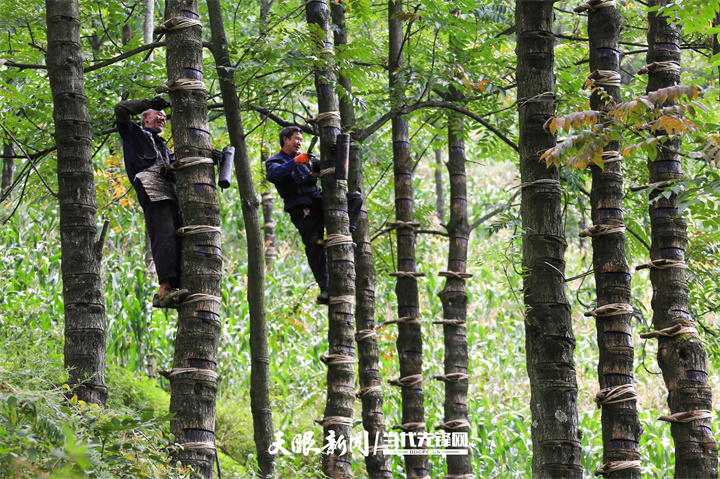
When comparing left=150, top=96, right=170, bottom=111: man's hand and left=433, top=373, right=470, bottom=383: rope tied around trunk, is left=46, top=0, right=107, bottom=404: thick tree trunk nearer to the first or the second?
left=150, top=96, right=170, bottom=111: man's hand

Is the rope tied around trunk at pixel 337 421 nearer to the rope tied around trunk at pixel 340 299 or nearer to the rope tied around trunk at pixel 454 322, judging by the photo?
the rope tied around trunk at pixel 340 299

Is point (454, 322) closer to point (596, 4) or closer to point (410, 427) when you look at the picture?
point (410, 427)

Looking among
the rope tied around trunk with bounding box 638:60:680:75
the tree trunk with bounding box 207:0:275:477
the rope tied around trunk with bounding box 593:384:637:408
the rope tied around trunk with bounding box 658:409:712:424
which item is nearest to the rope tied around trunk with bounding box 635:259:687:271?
the rope tied around trunk with bounding box 658:409:712:424

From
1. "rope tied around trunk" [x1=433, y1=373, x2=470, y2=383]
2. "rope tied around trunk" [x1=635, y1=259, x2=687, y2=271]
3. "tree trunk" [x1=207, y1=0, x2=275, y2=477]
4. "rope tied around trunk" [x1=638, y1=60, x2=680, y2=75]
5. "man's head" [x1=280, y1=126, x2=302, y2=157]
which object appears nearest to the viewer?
"rope tied around trunk" [x1=635, y1=259, x2=687, y2=271]

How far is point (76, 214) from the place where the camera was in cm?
514

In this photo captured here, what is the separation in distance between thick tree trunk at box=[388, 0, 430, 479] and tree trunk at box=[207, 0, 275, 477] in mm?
1526

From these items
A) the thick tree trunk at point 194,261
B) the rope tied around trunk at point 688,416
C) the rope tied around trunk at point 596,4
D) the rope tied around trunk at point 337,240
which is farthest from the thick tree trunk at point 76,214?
the rope tied around trunk at point 688,416

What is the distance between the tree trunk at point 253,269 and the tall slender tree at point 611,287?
294 centimetres

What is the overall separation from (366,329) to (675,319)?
9.08 feet

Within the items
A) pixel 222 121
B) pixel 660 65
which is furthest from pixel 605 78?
pixel 222 121

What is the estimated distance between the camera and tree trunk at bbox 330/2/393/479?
633 centimetres

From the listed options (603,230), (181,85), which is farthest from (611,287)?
(181,85)

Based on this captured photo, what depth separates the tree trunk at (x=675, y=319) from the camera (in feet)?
15.2

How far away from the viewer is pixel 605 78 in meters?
4.61
